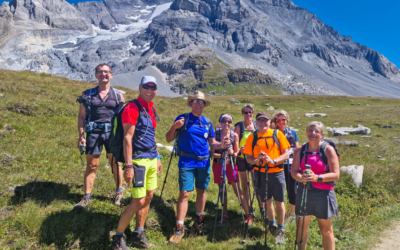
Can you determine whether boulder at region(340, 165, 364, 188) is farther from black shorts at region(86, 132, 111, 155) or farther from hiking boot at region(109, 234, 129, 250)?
black shorts at region(86, 132, 111, 155)

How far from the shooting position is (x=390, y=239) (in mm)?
6727

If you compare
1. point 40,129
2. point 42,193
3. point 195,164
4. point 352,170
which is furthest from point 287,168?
point 40,129

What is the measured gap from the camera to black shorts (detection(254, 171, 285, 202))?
621 centimetres

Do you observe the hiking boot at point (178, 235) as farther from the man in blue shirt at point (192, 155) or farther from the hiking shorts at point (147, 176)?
the hiking shorts at point (147, 176)

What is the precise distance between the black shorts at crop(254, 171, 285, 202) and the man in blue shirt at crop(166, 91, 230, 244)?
1.40 metres

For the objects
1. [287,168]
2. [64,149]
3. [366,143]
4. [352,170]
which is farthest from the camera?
[366,143]

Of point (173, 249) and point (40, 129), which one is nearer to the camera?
point (173, 249)

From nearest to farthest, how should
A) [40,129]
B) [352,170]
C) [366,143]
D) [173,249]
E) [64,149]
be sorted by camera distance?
[173,249], [64,149], [352,170], [40,129], [366,143]

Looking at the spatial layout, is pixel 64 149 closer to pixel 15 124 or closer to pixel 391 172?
pixel 15 124

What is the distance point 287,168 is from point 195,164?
9.58 feet

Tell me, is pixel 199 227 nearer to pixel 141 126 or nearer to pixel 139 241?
pixel 139 241

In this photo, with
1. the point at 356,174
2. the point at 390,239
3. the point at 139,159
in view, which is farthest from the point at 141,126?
the point at 356,174

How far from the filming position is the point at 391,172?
39.8 feet

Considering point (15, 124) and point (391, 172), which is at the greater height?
point (15, 124)
